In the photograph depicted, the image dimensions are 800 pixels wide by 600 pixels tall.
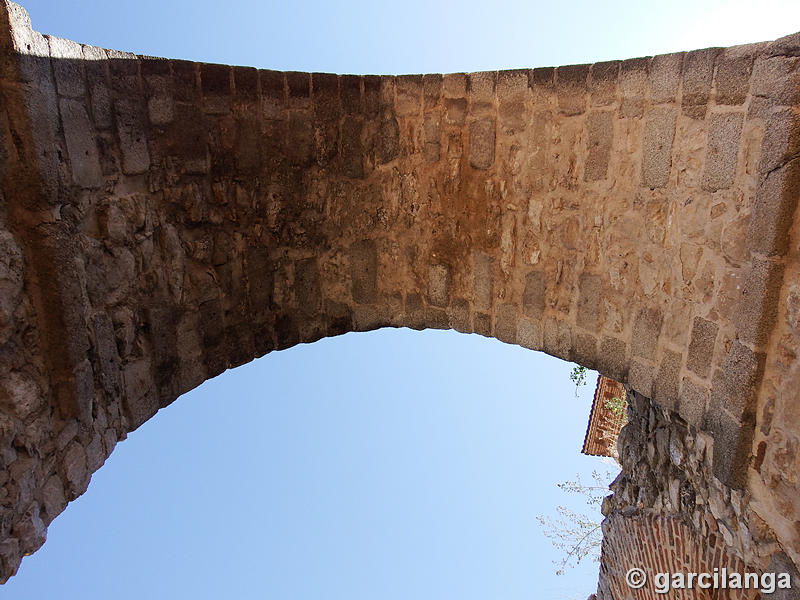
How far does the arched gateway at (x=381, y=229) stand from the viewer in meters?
2.22

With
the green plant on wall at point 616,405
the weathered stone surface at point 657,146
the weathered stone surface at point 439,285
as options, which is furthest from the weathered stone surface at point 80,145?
the green plant on wall at point 616,405

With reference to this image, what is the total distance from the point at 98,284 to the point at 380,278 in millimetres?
1550

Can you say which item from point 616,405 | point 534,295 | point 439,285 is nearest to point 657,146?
point 534,295

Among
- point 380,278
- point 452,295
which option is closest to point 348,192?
point 380,278

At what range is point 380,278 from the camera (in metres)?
3.62

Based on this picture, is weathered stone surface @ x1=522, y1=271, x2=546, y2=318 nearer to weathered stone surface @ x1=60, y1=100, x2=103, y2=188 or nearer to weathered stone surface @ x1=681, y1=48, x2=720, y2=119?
weathered stone surface @ x1=681, y1=48, x2=720, y2=119

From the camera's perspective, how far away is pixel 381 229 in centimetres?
353

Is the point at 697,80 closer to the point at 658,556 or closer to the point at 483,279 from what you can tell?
the point at 483,279

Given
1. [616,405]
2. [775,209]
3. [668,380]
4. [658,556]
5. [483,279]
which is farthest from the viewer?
[616,405]

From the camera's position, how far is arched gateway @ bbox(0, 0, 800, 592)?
2219mm

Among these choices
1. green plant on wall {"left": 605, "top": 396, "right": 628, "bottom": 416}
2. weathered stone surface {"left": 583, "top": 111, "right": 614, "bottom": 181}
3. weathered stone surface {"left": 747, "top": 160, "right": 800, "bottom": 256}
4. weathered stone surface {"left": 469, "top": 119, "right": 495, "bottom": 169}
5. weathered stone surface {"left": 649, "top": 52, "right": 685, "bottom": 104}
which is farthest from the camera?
green plant on wall {"left": 605, "top": 396, "right": 628, "bottom": 416}

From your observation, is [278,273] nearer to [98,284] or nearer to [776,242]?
[98,284]

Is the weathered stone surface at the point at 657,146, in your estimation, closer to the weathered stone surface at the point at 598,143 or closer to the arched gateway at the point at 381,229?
the arched gateway at the point at 381,229

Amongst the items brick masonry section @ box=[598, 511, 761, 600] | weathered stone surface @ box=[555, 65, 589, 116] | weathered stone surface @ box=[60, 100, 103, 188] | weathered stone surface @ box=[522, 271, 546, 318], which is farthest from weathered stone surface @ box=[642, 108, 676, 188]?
weathered stone surface @ box=[60, 100, 103, 188]
